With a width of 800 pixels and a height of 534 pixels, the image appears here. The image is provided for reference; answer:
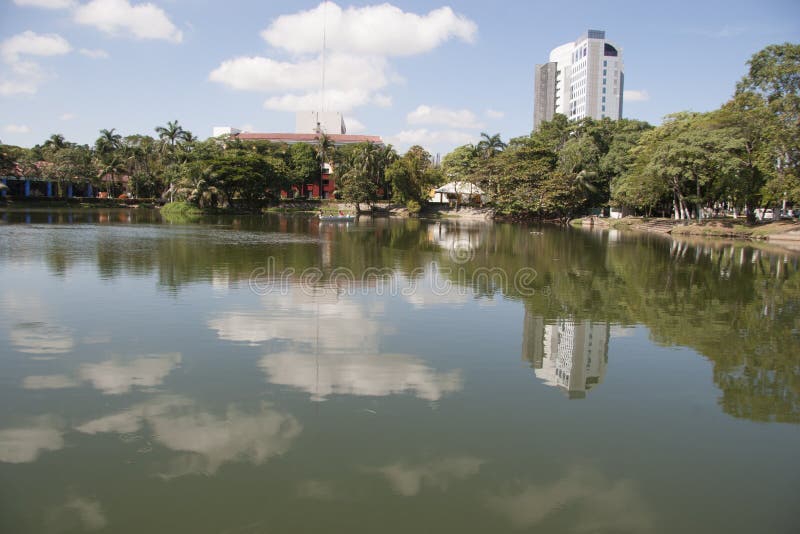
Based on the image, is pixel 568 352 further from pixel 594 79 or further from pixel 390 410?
pixel 594 79

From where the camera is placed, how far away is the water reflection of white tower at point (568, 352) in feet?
26.9

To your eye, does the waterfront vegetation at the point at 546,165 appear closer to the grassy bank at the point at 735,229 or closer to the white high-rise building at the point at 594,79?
the grassy bank at the point at 735,229

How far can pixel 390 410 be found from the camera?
6836 mm

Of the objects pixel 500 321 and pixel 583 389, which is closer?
pixel 583 389

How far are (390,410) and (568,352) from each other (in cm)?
411

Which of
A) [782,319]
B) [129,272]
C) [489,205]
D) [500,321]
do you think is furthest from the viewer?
[489,205]

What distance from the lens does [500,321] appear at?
38.5 ft

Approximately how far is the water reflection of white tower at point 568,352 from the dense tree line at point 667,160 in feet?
99.2

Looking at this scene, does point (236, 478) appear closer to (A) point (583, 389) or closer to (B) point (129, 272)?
(A) point (583, 389)

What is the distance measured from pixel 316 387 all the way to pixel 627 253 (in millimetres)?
23068

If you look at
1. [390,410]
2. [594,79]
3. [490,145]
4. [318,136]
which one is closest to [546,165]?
[490,145]

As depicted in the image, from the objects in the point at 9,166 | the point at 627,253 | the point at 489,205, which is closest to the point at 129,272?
the point at 627,253

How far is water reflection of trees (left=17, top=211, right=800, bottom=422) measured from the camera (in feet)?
31.5

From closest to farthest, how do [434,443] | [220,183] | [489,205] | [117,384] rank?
1. [434,443]
2. [117,384]
3. [220,183]
4. [489,205]
